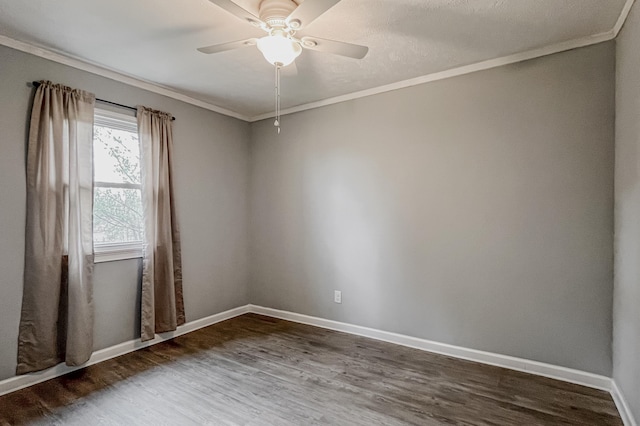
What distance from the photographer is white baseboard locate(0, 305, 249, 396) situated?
231 centimetres

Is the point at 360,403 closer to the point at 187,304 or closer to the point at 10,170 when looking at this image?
the point at 187,304

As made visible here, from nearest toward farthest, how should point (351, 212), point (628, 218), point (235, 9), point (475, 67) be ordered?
point (235, 9)
point (628, 218)
point (475, 67)
point (351, 212)

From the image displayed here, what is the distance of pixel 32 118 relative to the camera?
2375mm

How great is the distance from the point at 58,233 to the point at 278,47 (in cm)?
220

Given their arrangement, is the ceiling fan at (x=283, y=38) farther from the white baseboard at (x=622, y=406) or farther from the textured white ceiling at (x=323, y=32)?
the white baseboard at (x=622, y=406)

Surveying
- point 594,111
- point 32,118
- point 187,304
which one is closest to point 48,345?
point 187,304

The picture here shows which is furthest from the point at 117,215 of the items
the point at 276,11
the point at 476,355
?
the point at 476,355

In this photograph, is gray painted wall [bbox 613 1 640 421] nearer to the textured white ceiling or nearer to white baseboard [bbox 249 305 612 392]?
white baseboard [bbox 249 305 612 392]

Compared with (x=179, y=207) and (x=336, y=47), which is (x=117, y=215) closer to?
(x=179, y=207)

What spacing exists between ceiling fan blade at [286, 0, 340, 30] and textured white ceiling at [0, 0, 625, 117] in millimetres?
369

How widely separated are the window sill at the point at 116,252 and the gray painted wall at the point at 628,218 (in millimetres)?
Answer: 3728

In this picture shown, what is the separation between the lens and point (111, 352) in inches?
113

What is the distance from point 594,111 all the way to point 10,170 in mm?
4248

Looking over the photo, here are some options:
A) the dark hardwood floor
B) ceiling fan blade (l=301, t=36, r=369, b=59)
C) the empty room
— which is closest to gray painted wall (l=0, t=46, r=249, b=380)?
the empty room
